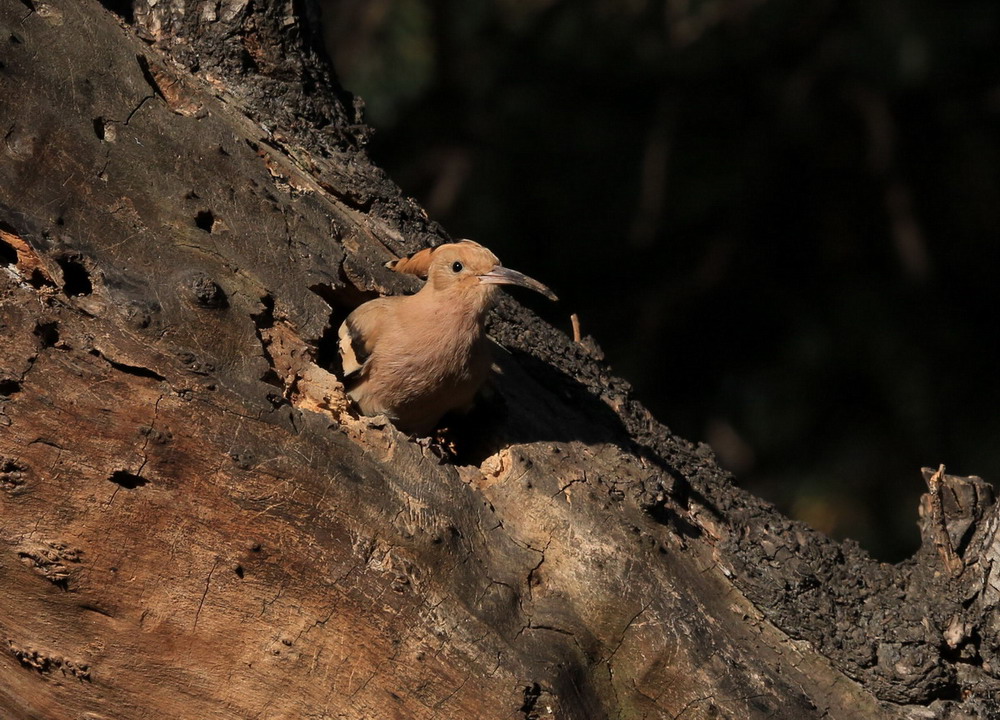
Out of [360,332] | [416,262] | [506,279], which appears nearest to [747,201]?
[506,279]

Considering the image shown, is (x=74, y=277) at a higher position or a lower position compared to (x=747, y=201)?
lower

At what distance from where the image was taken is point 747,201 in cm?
566

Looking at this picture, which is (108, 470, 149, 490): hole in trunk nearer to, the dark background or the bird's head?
the bird's head

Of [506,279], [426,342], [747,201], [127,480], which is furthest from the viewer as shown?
[747,201]

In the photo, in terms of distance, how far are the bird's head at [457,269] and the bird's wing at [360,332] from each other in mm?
123

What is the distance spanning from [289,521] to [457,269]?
33.5 inches

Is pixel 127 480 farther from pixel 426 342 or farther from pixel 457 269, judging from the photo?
pixel 457 269

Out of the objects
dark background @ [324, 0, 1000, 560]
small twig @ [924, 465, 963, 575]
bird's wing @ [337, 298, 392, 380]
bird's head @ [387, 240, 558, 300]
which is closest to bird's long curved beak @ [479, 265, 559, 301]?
bird's head @ [387, 240, 558, 300]

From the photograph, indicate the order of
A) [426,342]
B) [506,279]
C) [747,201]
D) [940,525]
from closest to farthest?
[940,525] → [426,342] → [506,279] → [747,201]

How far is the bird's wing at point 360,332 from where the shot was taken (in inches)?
108

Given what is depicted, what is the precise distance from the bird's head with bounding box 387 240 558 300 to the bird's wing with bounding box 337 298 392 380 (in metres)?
0.12

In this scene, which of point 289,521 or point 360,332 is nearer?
point 289,521

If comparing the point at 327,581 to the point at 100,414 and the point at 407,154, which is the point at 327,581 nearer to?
the point at 100,414

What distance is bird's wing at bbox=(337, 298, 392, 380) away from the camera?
275cm
